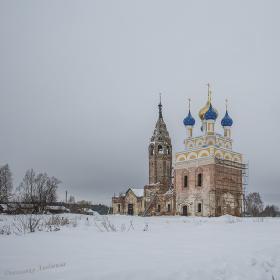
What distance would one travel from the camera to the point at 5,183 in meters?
37.3

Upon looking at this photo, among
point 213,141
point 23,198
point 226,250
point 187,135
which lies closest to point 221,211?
point 213,141

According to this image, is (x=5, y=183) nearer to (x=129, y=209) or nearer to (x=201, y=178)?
(x=129, y=209)

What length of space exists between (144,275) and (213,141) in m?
27.6

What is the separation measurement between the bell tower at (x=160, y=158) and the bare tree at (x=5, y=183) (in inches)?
640

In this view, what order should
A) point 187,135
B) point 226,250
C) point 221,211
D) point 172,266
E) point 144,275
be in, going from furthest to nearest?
point 187,135
point 221,211
point 226,250
point 172,266
point 144,275

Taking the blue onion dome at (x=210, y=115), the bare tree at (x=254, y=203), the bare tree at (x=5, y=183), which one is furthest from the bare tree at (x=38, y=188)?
the bare tree at (x=254, y=203)

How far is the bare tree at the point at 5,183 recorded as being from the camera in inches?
1382

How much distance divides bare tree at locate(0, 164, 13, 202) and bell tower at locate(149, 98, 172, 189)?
16247 millimetres

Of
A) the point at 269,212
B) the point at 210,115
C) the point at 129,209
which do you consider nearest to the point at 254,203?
the point at 269,212

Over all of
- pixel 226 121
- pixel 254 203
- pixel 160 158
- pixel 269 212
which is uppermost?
pixel 226 121

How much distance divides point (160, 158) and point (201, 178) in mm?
8185

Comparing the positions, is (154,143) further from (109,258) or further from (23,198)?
(109,258)

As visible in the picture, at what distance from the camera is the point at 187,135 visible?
3284cm

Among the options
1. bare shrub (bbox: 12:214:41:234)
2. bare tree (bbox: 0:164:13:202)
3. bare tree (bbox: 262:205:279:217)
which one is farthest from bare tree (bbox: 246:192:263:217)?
bare shrub (bbox: 12:214:41:234)
